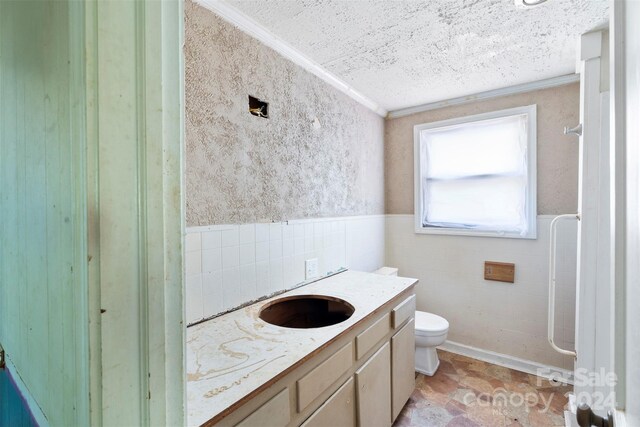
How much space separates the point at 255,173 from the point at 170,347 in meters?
1.22

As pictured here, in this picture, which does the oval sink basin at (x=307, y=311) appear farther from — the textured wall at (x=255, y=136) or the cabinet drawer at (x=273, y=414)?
the cabinet drawer at (x=273, y=414)

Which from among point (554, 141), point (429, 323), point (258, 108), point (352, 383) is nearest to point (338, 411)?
point (352, 383)

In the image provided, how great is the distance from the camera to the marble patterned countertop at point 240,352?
823 mm

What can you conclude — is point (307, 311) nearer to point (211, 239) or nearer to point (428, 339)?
point (211, 239)

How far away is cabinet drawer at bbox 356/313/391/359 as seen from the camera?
1401mm

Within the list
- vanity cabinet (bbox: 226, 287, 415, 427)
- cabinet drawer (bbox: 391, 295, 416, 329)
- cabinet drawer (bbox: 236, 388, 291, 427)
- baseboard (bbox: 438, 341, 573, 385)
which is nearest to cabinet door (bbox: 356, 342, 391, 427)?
vanity cabinet (bbox: 226, 287, 415, 427)

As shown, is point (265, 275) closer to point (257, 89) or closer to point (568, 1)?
point (257, 89)

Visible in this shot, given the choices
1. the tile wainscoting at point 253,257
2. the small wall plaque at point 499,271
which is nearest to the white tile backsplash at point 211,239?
the tile wainscoting at point 253,257

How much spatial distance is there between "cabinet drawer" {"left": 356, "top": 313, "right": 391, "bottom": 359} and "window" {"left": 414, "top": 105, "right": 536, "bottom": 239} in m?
1.46

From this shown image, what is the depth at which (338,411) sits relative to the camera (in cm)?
125

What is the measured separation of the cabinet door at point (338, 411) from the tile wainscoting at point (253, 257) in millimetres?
649

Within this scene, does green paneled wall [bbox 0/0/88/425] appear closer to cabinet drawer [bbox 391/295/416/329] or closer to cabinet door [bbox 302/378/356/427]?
cabinet door [bbox 302/378/356/427]

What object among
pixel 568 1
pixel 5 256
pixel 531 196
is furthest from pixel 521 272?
pixel 5 256

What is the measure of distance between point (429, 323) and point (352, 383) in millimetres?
1260
